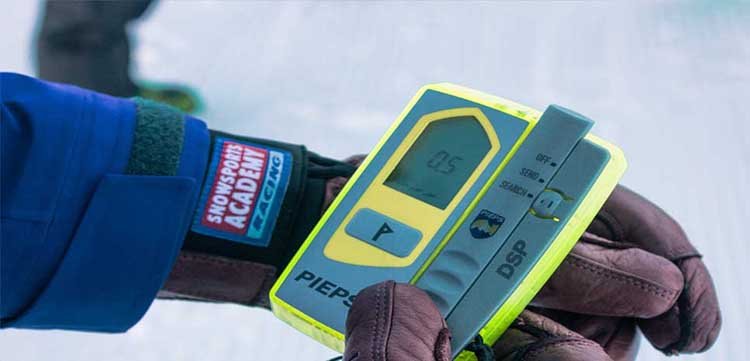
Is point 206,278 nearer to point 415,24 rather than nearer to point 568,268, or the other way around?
Result: point 568,268

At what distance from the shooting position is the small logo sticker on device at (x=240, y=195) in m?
0.62

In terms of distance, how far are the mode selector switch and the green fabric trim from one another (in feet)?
0.80

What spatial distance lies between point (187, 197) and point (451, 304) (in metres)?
0.21

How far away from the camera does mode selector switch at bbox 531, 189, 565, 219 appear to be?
50 centimetres

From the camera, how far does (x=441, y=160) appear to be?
1.91ft

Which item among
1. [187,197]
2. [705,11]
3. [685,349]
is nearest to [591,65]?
[705,11]

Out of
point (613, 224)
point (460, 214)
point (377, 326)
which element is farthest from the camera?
point (613, 224)

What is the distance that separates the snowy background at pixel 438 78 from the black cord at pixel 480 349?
38cm

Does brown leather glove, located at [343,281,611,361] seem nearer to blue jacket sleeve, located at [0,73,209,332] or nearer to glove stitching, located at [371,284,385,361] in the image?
glove stitching, located at [371,284,385,361]

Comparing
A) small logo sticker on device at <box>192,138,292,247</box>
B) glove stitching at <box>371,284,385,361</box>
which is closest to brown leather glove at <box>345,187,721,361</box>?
glove stitching at <box>371,284,385,361</box>

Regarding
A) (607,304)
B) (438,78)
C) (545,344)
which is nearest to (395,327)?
(545,344)

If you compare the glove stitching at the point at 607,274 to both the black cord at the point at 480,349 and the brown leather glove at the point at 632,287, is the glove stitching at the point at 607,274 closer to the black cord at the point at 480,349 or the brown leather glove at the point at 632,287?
the brown leather glove at the point at 632,287

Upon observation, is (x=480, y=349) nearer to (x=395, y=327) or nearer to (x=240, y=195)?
(x=395, y=327)

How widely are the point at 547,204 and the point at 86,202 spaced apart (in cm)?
29
